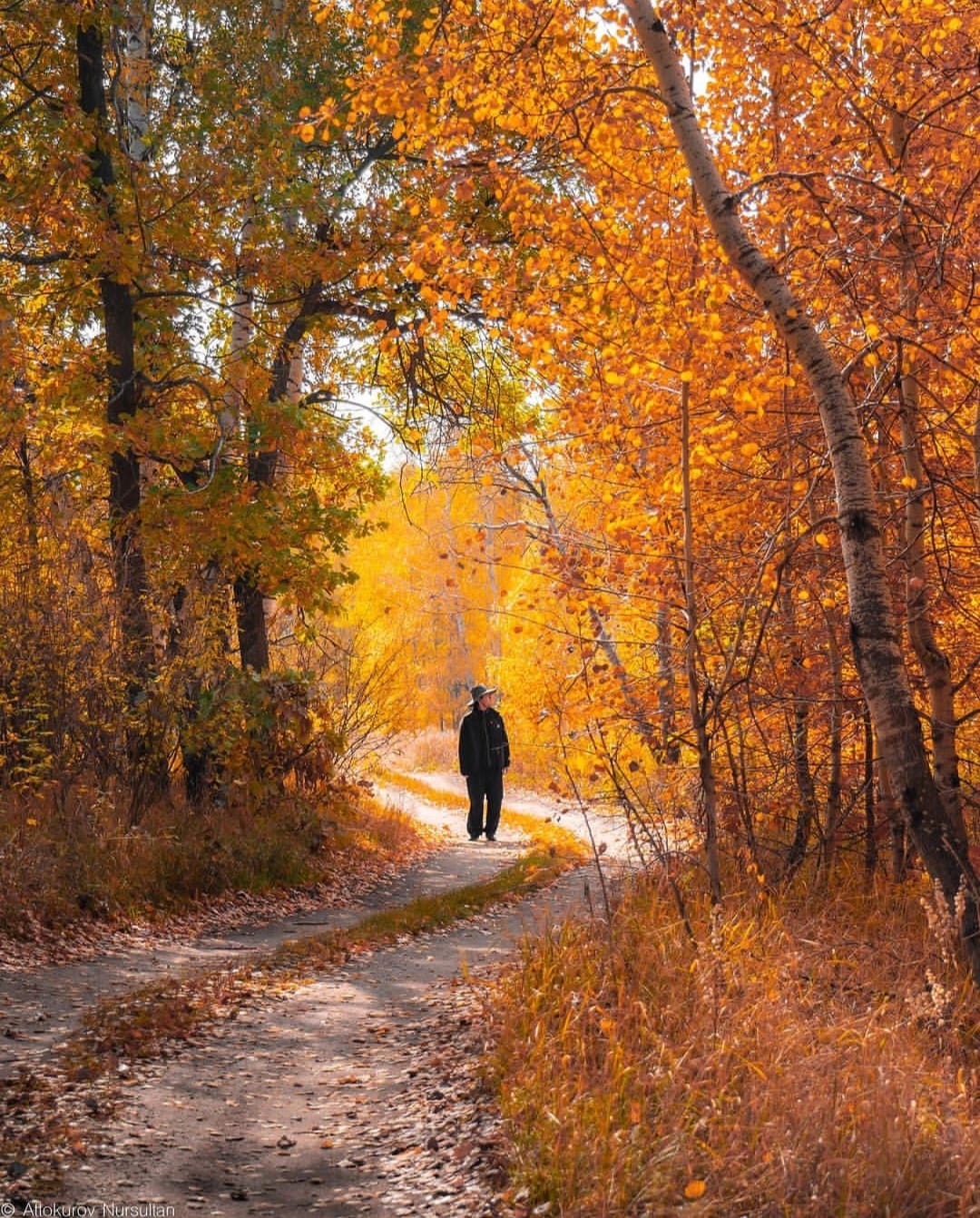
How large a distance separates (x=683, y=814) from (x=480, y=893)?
3.54m

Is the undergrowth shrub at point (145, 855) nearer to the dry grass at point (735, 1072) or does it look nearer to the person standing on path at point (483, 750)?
the person standing on path at point (483, 750)

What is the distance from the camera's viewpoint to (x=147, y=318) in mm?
10727

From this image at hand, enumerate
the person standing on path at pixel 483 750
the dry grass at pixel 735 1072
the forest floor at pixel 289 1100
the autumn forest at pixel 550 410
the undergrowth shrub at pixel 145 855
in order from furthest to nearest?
the person standing on path at pixel 483 750, the undergrowth shrub at pixel 145 855, the autumn forest at pixel 550 410, the forest floor at pixel 289 1100, the dry grass at pixel 735 1072

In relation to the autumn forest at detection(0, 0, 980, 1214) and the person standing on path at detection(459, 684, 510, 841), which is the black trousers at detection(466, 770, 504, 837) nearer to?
the person standing on path at detection(459, 684, 510, 841)

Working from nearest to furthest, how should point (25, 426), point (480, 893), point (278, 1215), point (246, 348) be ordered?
point (278, 1215) < point (25, 426) < point (480, 893) < point (246, 348)

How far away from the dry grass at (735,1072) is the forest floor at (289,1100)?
0.28 meters

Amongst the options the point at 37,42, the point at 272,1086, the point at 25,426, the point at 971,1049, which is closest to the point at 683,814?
the point at 971,1049

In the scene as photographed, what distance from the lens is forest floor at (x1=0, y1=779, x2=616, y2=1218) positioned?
3990mm

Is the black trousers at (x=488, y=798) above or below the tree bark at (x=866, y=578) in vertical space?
below

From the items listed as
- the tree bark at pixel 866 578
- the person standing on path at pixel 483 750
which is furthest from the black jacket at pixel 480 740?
the tree bark at pixel 866 578

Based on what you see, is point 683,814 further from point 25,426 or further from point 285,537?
point 25,426

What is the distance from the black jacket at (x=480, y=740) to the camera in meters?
15.4

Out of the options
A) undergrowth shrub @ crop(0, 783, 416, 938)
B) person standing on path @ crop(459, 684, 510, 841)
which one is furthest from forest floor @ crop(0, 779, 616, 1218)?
person standing on path @ crop(459, 684, 510, 841)

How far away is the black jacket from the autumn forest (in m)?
1.85
